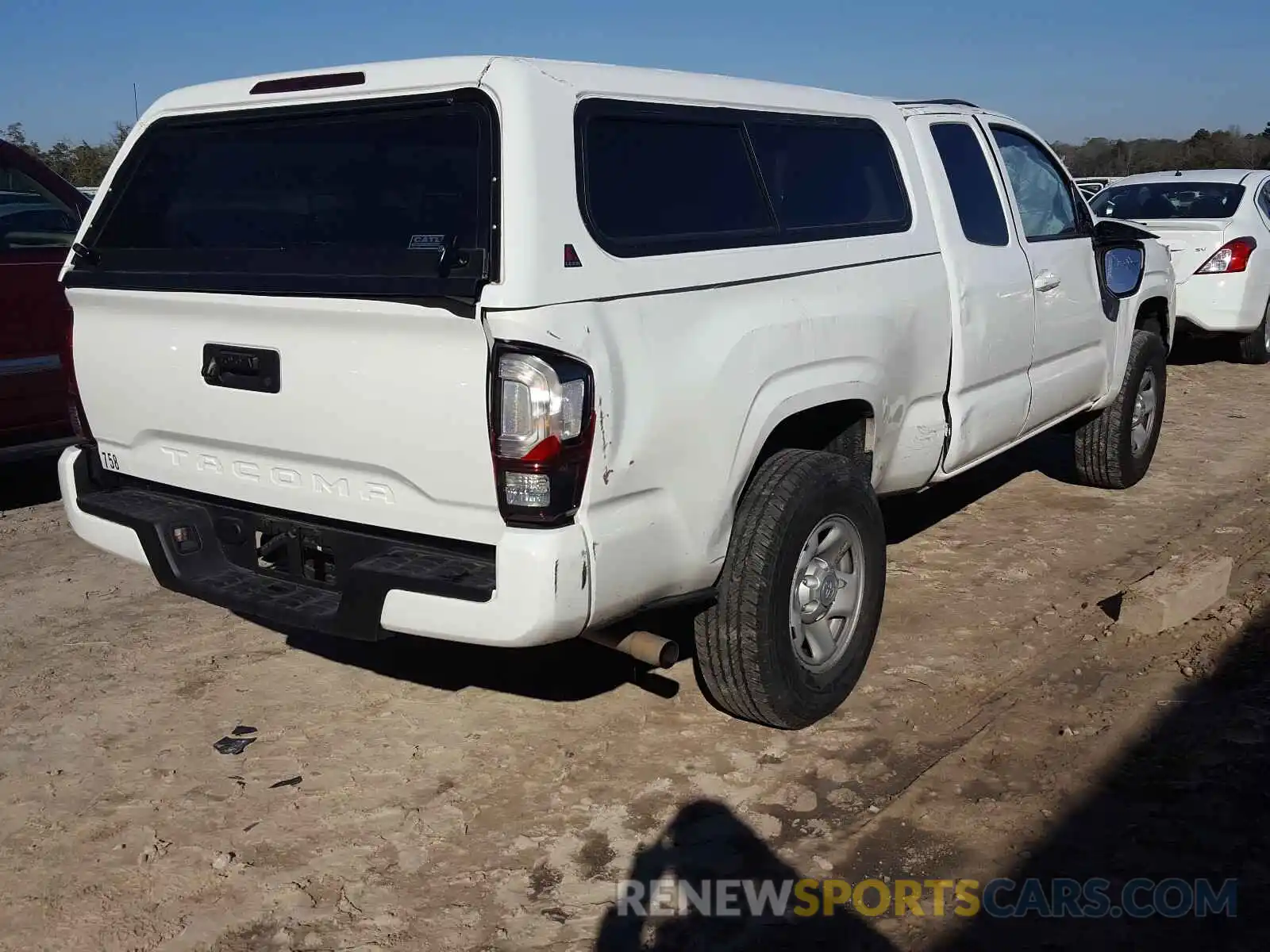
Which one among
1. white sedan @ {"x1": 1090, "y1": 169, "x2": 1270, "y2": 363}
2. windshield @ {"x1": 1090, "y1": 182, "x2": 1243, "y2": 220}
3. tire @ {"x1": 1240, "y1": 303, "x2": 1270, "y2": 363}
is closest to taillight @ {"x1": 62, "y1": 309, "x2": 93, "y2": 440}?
white sedan @ {"x1": 1090, "y1": 169, "x2": 1270, "y2": 363}

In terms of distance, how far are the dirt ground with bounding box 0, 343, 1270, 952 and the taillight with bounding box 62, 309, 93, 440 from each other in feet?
3.23

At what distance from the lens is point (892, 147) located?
14.8ft

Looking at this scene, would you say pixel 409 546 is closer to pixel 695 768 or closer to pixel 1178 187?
pixel 695 768

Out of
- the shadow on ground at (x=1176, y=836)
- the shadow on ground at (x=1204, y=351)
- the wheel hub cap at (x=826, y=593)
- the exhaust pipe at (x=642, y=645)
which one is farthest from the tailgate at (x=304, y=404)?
the shadow on ground at (x=1204, y=351)

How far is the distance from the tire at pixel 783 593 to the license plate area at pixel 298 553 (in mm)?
1116

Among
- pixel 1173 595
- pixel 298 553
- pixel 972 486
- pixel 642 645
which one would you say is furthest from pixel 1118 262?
pixel 298 553

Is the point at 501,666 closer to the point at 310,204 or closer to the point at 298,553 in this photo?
the point at 298,553

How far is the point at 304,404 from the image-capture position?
3227mm

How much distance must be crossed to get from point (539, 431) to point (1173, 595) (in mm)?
2905

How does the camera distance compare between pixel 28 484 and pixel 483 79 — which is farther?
pixel 28 484

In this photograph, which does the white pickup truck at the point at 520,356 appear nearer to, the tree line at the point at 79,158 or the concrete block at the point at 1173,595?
the concrete block at the point at 1173,595

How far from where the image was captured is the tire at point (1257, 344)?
1082 cm

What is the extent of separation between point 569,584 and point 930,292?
213 cm

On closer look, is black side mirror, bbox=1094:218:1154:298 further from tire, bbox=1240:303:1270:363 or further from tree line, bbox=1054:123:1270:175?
tree line, bbox=1054:123:1270:175
